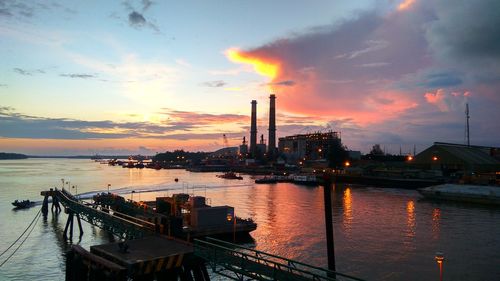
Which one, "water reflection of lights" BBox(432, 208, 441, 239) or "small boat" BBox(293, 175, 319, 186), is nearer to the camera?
"water reflection of lights" BBox(432, 208, 441, 239)

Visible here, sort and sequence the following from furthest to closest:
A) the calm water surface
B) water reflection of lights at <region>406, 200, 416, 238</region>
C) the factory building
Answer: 1. the factory building
2. water reflection of lights at <region>406, 200, 416, 238</region>
3. the calm water surface

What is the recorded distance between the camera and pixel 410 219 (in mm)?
55125

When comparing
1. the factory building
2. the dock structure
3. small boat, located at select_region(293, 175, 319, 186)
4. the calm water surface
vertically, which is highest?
the factory building

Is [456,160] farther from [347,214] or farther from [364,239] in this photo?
[364,239]

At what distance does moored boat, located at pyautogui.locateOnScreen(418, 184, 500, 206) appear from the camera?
72125 millimetres

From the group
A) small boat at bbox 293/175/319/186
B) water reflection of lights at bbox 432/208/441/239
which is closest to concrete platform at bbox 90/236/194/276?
water reflection of lights at bbox 432/208/441/239

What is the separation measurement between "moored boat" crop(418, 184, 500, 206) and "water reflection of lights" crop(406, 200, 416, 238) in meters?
9.87

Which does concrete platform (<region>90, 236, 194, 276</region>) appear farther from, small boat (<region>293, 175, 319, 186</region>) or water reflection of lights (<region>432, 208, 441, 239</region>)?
small boat (<region>293, 175, 319, 186</region>)

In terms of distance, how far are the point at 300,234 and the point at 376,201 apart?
123 feet

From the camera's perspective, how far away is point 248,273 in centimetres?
1866

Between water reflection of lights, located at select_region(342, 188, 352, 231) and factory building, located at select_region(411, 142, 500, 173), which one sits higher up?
factory building, located at select_region(411, 142, 500, 173)

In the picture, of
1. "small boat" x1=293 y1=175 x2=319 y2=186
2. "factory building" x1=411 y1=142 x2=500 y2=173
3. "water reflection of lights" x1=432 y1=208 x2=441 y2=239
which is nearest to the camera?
"water reflection of lights" x1=432 y1=208 x2=441 y2=239

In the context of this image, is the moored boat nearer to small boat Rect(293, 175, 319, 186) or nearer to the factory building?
the factory building

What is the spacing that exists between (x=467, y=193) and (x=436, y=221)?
28.7 m
